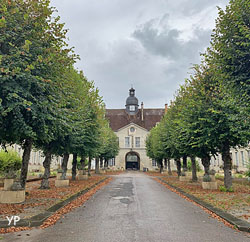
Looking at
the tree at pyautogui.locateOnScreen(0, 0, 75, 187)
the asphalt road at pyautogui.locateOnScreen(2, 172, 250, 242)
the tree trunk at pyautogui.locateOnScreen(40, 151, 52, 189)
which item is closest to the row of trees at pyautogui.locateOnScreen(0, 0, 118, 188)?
the tree at pyautogui.locateOnScreen(0, 0, 75, 187)

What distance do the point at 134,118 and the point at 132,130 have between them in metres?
5.99

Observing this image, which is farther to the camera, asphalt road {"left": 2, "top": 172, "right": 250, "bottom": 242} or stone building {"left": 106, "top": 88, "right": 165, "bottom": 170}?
stone building {"left": 106, "top": 88, "right": 165, "bottom": 170}

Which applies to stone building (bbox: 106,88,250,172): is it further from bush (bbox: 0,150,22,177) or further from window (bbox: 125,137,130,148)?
bush (bbox: 0,150,22,177)

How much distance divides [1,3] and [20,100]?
3.06 meters

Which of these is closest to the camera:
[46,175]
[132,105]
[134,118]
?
[46,175]

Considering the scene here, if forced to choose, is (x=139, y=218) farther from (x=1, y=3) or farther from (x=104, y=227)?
(x=1, y=3)

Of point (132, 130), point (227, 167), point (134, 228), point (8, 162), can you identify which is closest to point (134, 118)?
point (132, 130)

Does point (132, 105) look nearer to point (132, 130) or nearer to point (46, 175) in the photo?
point (132, 130)

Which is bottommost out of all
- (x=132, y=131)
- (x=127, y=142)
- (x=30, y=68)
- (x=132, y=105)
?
(x=30, y=68)

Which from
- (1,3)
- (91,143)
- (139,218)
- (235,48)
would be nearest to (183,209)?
(139,218)

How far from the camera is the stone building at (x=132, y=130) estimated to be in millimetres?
53312

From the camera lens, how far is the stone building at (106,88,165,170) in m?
53.3

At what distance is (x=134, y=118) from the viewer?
196ft

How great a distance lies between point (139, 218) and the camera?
23.9 ft
